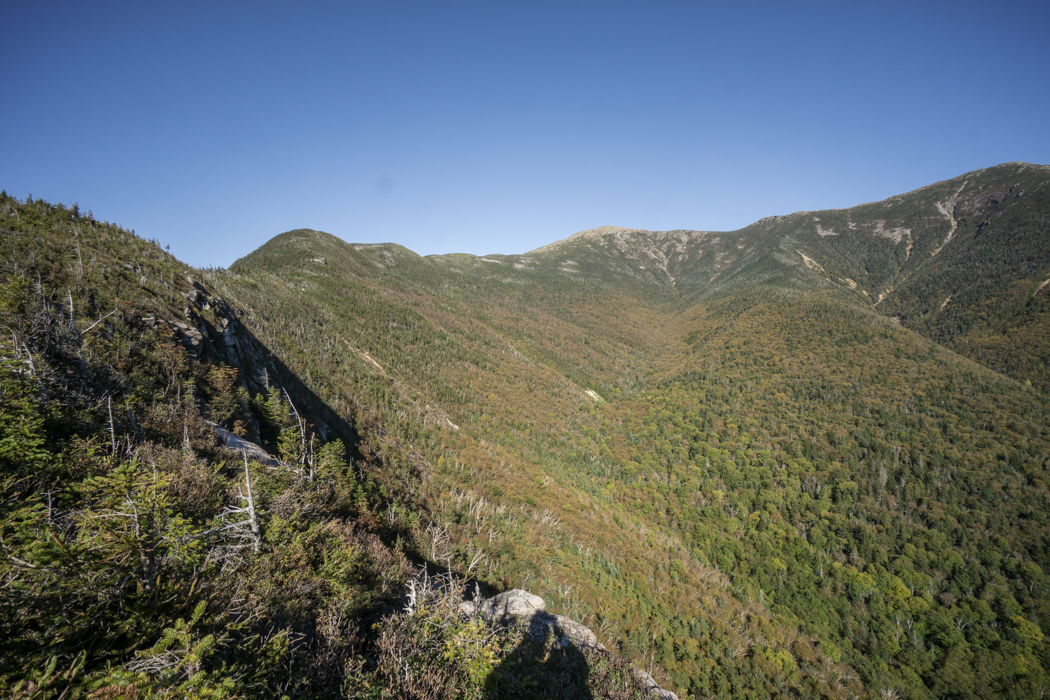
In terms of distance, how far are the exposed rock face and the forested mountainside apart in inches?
29.0

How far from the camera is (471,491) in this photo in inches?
591

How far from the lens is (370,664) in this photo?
4.49m

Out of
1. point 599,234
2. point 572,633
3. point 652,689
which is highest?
point 599,234

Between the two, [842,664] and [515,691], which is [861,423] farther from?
[515,691]

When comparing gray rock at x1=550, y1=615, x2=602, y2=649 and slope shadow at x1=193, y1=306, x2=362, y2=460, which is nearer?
gray rock at x1=550, y1=615, x2=602, y2=649

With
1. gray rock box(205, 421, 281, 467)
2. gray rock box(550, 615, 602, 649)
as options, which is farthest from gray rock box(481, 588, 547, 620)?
gray rock box(205, 421, 281, 467)

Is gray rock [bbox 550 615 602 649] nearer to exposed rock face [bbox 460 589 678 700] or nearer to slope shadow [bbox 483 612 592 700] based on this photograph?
exposed rock face [bbox 460 589 678 700]

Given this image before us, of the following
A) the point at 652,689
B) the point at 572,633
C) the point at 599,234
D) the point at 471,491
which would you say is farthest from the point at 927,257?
the point at 572,633

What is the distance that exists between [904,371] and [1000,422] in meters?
6.89

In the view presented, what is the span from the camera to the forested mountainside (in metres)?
3.38

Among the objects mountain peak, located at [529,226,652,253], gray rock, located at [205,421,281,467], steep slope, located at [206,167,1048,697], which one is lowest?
steep slope, located at [206,167,1048,697]

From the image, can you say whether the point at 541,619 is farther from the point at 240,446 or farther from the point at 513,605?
the point at 240,446

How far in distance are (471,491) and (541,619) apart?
23.9 feet

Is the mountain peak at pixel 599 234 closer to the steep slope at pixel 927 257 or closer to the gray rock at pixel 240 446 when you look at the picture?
the steep slope at pixel 927 257
